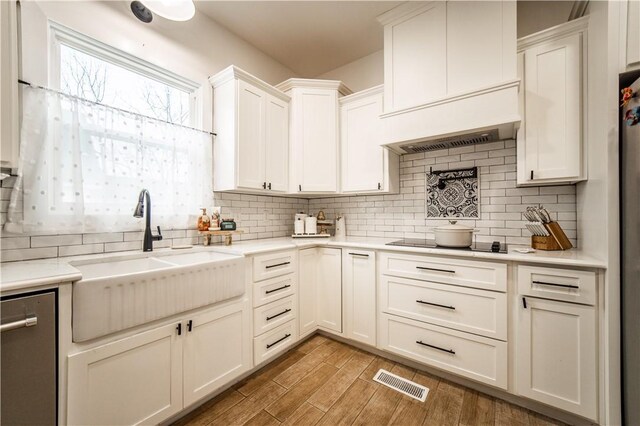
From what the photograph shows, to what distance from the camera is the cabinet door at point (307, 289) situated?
2.36 meters

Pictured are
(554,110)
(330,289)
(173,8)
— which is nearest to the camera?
(173,8)

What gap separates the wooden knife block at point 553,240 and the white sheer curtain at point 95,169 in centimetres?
269

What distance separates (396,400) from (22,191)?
2.57 meters

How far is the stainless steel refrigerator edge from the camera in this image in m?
1.18

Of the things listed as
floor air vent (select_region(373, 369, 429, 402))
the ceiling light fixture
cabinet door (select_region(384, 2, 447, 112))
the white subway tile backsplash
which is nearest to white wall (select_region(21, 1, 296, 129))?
the ceiling light fixture

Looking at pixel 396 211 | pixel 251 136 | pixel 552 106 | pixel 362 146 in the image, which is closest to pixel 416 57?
pixel 362 146

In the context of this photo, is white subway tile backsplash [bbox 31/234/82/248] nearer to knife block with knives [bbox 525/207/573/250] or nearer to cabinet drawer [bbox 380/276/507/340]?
cabinet drawer [bbox 380/276/507/340]

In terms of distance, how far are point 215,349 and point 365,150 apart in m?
2.14

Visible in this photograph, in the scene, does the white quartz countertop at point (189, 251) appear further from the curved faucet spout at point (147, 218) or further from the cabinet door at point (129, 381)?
the cabinet door at point (129, 381)

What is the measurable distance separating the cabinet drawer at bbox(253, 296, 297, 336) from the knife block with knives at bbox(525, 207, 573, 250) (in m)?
1.95

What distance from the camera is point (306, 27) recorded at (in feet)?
8.41

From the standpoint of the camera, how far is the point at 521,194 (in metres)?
2.11

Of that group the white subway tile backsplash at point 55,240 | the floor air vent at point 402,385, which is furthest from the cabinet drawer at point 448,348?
the white subway tile backsplash at point 55,240

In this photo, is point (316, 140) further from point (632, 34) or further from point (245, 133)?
point (632, 34)
